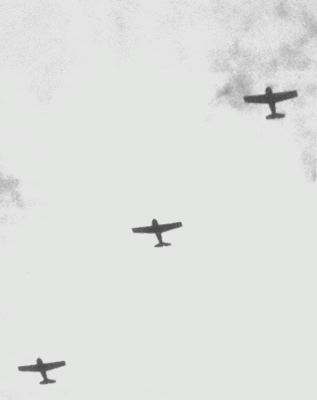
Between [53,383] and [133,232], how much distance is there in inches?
950

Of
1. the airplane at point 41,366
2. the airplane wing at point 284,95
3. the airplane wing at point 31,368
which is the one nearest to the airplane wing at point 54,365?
the airplane at point 41,366

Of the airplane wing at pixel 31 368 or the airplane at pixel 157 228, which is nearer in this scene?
the airplane at pixel 157 228

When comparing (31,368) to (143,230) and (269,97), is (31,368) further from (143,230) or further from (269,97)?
(269,97)

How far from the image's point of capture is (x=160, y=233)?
88.1 m

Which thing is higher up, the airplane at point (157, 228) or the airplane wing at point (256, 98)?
the airplane wing at point (256, 98)

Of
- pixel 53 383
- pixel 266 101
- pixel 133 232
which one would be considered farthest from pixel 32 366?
pixel 266 101

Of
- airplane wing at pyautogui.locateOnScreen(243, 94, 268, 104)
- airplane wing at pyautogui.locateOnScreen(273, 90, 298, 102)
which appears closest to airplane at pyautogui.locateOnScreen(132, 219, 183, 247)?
airplane wing at pyautogui.locateOnScreen(243, 94, 268, 104)

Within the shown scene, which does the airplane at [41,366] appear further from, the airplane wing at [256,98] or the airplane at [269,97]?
the airplane at [269,97]

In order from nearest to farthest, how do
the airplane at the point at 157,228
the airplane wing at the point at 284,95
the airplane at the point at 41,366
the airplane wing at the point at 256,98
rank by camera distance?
the airplane wing at the point at 284,95
the airplane wing at the point at 256,98
the airplane at the point at 157,228
the airplane at the point at 41,366

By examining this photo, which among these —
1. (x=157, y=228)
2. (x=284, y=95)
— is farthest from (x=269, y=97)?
(x=157, y=228)

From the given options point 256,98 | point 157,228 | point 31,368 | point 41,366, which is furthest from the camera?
point 31,368

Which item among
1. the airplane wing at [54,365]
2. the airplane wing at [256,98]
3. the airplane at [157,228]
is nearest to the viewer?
the airplane wing at [256,98]

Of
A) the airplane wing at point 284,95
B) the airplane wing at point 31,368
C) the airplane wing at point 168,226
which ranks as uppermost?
the airplane wing at point 284,95

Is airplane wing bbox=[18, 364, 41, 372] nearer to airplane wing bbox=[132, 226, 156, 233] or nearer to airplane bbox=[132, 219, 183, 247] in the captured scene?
airplane bbox=[132, 219, 183, 247]
